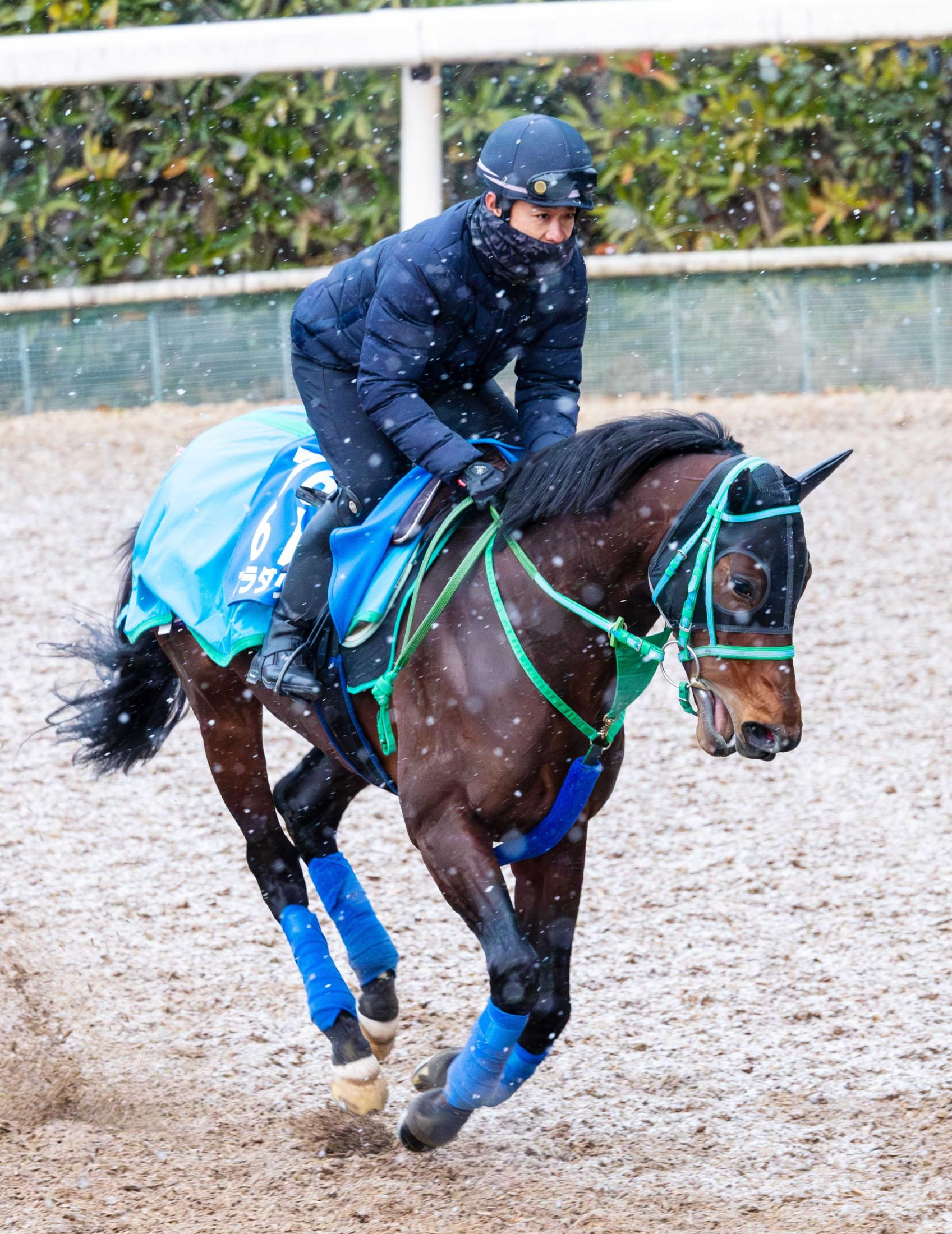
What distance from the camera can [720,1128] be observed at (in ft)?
12.4

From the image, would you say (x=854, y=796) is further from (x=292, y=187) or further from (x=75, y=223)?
(x=75, y=223)

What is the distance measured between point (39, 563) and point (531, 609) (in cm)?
700

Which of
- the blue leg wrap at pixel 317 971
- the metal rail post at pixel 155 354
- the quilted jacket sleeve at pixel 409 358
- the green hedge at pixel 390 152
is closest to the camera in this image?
the quilted jacket sleeve at pixel 409 358

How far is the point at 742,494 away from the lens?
2842mm

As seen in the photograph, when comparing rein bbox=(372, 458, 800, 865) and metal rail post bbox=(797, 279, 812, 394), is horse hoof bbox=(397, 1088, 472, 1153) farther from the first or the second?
metal rail post bbox=(797, 279, 812, 394)

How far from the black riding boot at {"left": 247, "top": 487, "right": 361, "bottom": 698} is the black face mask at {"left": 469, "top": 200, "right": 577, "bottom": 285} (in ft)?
2.32

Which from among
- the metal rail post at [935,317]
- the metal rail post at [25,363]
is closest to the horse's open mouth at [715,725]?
the metal rail post at [935,317]

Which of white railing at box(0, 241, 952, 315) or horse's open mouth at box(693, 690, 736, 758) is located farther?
white railing at box(0, 241, 952, 315)

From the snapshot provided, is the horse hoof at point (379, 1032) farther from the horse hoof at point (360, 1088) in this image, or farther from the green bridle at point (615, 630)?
the green bridle at point (615, 630)

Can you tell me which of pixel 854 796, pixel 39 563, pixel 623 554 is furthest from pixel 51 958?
pixel 39 563

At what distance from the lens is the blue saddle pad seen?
3.57 meters

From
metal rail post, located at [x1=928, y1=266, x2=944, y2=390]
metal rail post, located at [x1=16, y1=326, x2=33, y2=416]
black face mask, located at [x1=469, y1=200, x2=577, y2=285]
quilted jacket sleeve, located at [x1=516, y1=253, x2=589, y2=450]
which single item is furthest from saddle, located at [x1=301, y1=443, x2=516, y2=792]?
metal rail post, located at [x1=16, y1=326, x2=33, y2=416]

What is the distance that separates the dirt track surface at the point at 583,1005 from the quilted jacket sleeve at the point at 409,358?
5.72 ft

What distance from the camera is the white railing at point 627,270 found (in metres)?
12.6
